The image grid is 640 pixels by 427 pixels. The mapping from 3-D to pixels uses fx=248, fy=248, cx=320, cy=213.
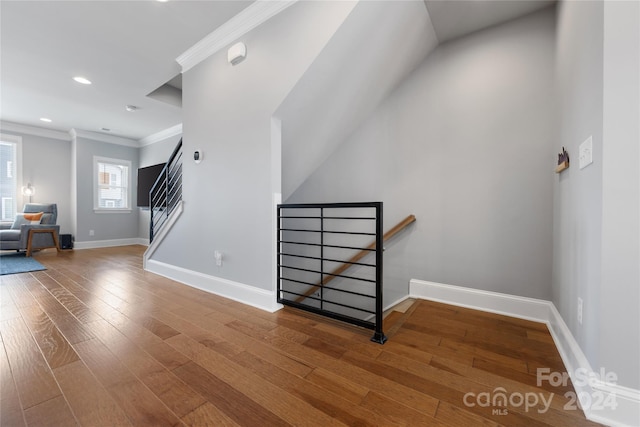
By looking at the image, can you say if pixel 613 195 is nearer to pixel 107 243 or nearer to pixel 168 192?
pixel 168 192

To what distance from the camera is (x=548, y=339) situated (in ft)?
5.49

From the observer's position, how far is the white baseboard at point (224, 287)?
2139 millimetres

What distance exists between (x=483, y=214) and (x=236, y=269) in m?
2.33

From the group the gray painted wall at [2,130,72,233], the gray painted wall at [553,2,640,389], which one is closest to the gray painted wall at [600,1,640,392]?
A: the gray painted wall at [553,2,640,389]

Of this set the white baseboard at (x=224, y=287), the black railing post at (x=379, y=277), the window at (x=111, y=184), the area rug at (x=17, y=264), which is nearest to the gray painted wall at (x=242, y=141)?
the white baseboard at (x=224, y=287)

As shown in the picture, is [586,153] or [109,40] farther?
[109,40]

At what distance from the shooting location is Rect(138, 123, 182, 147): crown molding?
534 cm

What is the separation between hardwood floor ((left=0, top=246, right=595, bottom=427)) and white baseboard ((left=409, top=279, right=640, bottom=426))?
0.06m

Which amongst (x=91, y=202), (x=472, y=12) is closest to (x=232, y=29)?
Result: (x=472, y=12)

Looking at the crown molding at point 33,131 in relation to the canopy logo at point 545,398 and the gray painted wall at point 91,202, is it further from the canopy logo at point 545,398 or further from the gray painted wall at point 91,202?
the canopy logo at point 545,398

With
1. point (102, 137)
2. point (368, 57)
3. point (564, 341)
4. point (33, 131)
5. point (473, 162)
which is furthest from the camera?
point (102, 137)

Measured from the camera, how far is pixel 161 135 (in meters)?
5.75

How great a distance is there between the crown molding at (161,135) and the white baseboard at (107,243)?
8.00 ft

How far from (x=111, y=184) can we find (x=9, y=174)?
158 cm
